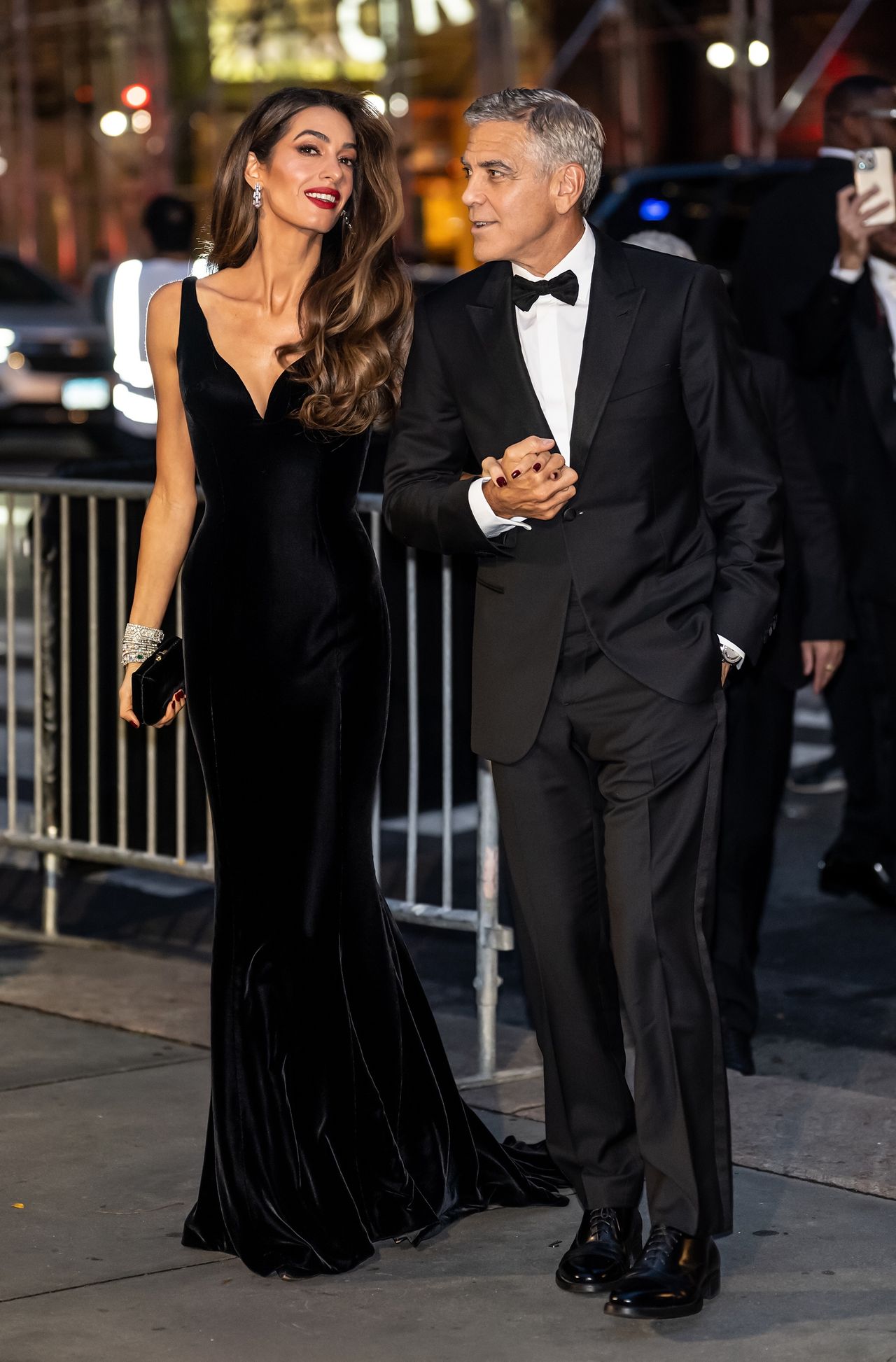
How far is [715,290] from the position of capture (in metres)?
3.93

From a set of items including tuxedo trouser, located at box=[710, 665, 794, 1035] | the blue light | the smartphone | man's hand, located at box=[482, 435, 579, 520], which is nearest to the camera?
man's hand, located at box=[482, 435, 579, 520]

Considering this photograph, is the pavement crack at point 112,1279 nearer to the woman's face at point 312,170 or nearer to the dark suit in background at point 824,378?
the woman's face at point 312,170

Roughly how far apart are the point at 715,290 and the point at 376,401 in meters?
0.72

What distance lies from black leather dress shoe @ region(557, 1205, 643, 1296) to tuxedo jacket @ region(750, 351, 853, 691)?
1957 millimetres

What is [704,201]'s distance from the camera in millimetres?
15977

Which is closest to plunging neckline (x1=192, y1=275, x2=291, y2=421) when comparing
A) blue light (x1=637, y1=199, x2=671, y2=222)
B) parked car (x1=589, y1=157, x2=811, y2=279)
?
parked car (x1=589, y1=157, x2=811, y2=279)

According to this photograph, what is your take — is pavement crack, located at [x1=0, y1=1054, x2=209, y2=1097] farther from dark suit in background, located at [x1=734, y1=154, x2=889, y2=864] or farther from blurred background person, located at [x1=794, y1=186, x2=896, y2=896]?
blurred background person, located at [x1=794, y1=186, x2=896, y2=896]

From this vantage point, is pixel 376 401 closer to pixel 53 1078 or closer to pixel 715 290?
pixel 715 290

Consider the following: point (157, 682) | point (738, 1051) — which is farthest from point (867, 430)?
point (157, 682)

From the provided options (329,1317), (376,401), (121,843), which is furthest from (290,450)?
(121,843)

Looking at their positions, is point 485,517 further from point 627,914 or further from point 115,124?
point 115,124

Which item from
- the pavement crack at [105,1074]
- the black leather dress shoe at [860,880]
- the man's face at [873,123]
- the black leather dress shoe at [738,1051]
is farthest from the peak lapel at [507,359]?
the black leather dress shoe at [860,880]

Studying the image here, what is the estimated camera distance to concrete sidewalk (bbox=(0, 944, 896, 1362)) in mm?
3717

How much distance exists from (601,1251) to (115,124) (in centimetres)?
2749
